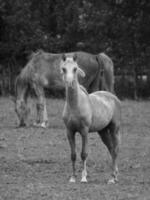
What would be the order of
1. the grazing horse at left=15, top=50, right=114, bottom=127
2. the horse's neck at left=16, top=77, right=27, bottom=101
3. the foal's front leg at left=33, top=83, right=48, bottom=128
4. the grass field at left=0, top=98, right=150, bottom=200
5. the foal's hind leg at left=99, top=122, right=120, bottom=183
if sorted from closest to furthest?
the grass field at left=0, top=98, right=150, bottom=200 < the foal's hind leg at left=99, top=122, right=120, bottom=183 < the foal's front leg at left=33, top=83, right=48, bottom=128 < the horse's neck at left=16, top=77, right=27, bottom=101 < the grazing horse at left=15, top=50, right=114, bottom=127

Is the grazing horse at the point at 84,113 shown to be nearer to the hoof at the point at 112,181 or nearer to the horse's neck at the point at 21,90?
the hoof at the point at 112,181

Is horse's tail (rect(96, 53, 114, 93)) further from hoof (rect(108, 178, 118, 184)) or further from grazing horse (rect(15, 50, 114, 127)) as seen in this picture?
hoof (rect(108, 178, 118, 184))

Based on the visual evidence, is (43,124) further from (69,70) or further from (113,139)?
(69,70)

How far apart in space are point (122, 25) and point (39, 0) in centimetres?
603

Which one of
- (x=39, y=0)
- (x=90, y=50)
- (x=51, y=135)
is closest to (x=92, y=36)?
(x=90, y=50)

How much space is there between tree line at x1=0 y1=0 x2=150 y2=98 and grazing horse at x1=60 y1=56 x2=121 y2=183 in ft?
72.5

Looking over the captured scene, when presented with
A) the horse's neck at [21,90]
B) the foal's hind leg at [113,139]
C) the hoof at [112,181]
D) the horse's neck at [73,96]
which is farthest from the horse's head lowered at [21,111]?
the hoof at [112,181]

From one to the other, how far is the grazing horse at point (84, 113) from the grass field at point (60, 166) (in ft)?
1.54

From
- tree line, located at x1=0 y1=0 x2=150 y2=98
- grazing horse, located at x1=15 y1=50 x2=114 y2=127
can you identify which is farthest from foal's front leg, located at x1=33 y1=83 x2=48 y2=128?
tree line, located at x1=0 y1=0 x2=150 y2=98

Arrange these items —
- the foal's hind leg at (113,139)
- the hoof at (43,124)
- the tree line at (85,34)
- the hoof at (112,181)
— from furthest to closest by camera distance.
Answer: the tree line at (85,34), the hoof at (43,124), the foal's hind leg at (113,139), the hoof at (112,181)

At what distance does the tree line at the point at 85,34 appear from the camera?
32750mm

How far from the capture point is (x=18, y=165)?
10852 millimetres

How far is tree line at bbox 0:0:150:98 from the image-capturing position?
1289 inches

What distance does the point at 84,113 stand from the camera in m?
9.02
